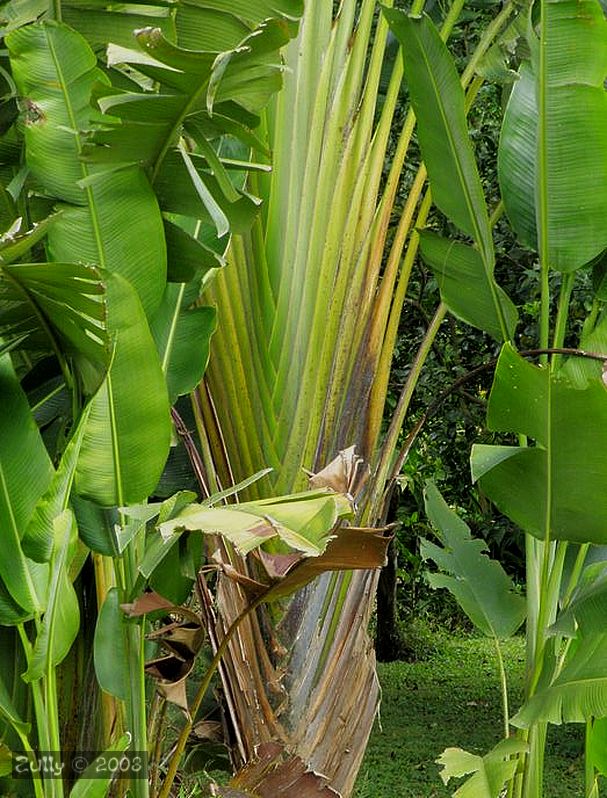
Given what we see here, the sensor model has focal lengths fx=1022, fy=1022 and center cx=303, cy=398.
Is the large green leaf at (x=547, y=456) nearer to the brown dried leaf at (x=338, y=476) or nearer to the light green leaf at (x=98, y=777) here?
the brown dried leaf at (x=338, y=476)

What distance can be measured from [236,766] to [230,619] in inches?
15.1

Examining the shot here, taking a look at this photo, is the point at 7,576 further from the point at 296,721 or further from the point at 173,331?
the point at 296,721

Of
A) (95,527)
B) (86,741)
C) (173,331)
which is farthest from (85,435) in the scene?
(86,741)

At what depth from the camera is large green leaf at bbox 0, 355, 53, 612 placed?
5.45 feet

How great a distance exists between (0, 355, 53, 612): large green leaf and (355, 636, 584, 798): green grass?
331cm

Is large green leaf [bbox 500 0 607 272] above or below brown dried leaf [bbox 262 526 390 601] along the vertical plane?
above

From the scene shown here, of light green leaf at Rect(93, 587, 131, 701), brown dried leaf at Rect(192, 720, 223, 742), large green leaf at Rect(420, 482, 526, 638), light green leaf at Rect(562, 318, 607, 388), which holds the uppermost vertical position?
light green leaf at Rect(562, 318, 607, 388)

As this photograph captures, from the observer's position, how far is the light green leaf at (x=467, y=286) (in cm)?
245

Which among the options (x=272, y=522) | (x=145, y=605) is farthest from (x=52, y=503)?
(x=272, y=522)

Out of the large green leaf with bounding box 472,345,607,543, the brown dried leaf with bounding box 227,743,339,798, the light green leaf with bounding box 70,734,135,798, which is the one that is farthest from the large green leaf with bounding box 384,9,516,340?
the light green leaf with bounding box 70,734,135,798

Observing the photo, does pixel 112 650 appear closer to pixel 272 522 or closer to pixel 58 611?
pixel 58 611

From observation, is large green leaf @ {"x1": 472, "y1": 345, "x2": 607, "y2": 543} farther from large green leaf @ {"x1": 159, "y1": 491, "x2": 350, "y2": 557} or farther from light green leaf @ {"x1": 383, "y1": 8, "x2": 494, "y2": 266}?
large green leaf @ {"x1": 159, "y1": 491, "x2": 350, "y2": 557}

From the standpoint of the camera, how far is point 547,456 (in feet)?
7.09

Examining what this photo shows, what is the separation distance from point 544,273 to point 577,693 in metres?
0.95
